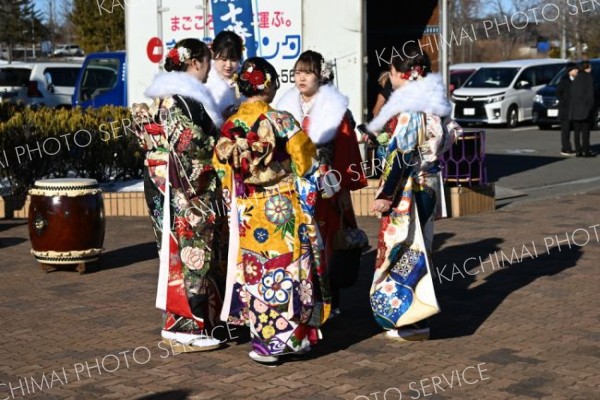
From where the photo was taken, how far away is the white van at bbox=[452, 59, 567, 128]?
26766 mm

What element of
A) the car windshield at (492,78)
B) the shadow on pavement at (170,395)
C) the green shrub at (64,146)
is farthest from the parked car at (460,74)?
the shadow on pavement at (170,395)

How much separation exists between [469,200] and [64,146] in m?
4.71

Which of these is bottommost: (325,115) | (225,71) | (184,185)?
(184,185)

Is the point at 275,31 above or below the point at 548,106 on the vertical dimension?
above

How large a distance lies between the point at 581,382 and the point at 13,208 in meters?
7.95

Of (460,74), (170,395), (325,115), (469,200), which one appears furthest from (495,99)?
(170,395)

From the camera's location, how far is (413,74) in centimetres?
678

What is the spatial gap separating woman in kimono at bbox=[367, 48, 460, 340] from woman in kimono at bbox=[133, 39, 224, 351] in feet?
3.39

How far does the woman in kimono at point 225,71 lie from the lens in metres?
6.98

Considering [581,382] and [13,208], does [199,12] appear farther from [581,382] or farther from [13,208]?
[581,382]

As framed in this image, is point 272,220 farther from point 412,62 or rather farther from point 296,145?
point 412,62

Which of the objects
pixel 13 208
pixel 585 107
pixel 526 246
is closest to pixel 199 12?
pixel 13 208

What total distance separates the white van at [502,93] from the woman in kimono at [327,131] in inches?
783

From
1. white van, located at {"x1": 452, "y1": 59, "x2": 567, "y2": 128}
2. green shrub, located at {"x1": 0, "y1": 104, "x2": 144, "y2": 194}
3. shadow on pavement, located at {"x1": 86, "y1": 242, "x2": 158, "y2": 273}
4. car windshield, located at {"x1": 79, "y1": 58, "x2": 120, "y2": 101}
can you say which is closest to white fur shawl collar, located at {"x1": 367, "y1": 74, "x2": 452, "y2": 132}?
shadow on pavement, located at {"x1": 86, "y1": 242, "x2": 158, "y2": 273}
